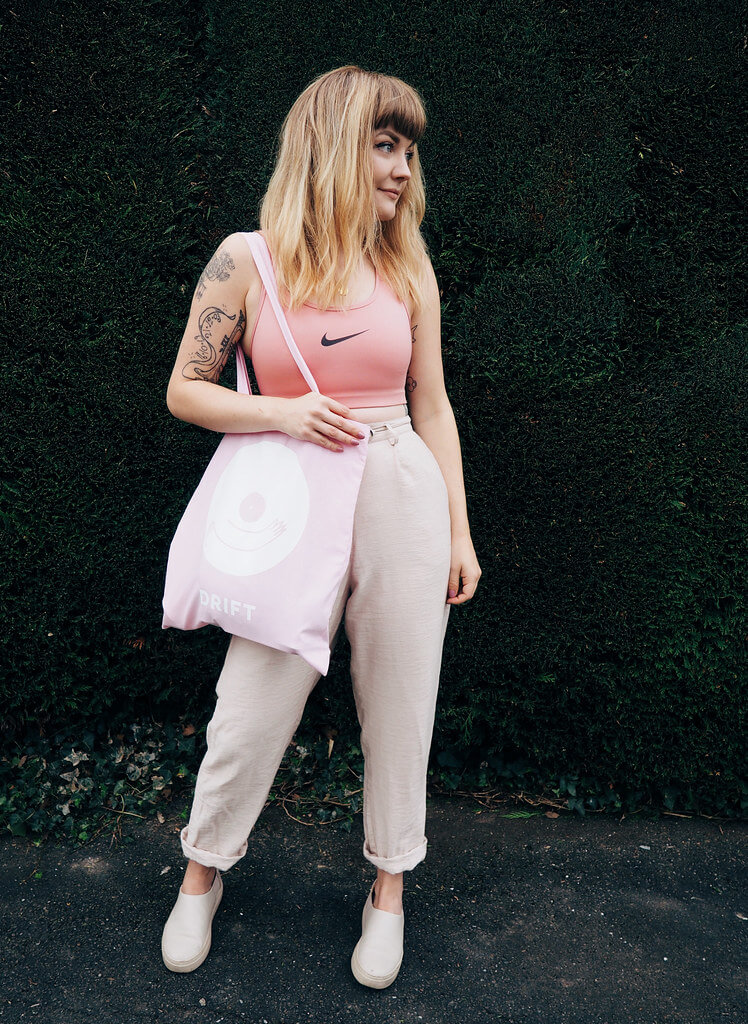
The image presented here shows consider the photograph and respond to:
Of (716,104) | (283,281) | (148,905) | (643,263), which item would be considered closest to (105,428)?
(283,281)

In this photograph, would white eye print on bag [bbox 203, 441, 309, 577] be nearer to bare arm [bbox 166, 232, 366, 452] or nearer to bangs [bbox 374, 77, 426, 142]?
bare arm [bbox 166, 232, 366, 452]

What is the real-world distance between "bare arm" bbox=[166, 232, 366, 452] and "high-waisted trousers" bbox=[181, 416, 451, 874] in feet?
0.71

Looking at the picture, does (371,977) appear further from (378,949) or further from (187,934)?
(187,934)

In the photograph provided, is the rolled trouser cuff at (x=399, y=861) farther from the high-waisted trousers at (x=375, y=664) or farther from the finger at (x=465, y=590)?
the finger at (x=465, y=590)

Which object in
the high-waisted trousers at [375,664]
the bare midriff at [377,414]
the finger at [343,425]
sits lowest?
the high-waisted trousers at [375,664]

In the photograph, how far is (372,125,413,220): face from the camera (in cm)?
188

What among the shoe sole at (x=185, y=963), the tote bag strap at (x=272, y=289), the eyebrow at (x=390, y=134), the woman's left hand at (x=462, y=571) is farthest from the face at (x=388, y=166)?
the shoe sole at (x=185, y=963)

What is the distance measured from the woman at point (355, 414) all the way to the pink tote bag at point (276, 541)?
5cm

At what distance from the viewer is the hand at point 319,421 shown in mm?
1733

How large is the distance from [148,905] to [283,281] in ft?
6.49

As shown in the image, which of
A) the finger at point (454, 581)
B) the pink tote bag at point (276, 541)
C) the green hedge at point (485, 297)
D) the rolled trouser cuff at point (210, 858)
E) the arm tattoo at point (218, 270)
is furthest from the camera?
the green hedge at point (485, 297)

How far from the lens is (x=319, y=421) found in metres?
1.73

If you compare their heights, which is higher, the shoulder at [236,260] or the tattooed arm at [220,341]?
the shoulder at [236,260]

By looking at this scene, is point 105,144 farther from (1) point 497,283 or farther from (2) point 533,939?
(2) point 533,939
